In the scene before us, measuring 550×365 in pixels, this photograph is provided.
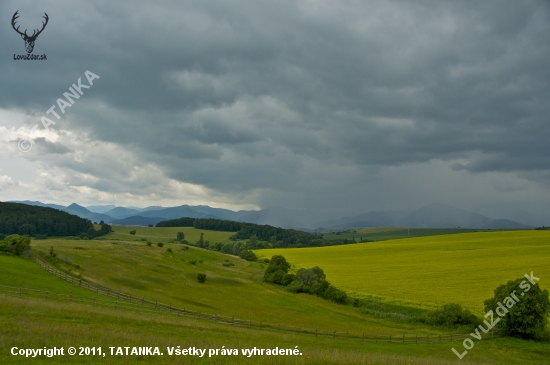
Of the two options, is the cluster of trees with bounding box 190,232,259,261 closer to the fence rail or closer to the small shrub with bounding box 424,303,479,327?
the fence rail

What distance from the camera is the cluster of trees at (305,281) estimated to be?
61.0 m

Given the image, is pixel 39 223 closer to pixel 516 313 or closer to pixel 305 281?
pixel 305 281

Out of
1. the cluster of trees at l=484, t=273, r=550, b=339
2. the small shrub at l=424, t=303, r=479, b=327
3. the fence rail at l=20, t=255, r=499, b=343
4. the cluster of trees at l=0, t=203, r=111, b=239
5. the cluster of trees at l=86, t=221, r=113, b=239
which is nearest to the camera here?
the fence rail at l=20, t=255, r=499, b=343

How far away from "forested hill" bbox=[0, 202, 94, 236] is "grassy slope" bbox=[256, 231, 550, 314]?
104 m

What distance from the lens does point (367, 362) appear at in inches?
786

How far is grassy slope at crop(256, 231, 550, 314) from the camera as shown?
56.7m

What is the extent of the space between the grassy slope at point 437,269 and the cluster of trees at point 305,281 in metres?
3.69

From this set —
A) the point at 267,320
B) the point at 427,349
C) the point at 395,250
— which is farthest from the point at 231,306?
the point at 395,250

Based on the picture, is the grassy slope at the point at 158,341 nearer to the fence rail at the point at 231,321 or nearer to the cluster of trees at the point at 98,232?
the fence rail at the point at 231,321

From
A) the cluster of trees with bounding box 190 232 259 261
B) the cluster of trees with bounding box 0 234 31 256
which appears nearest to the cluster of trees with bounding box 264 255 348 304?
the cluster of trees with bounding box 190 232 259 261

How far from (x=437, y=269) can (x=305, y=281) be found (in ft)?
96.7

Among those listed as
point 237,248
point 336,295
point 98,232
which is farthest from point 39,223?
point 336,295

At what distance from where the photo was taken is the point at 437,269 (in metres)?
73.8

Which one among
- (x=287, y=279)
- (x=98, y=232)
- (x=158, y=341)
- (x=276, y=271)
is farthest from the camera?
(x=98, y=232)
